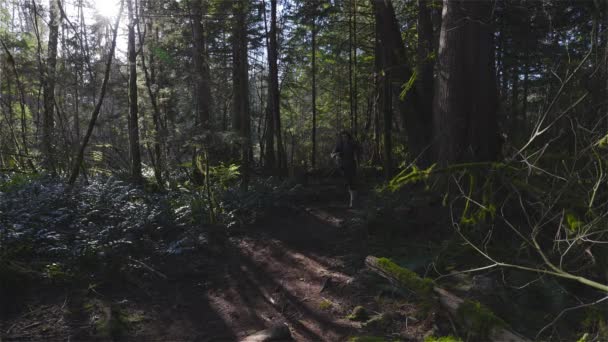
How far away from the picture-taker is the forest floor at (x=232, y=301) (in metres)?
4.26

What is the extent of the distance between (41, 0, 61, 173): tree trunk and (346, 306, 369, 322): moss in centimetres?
1294

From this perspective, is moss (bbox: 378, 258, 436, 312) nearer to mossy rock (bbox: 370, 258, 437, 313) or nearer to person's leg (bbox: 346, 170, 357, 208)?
mossy rock (bbox: 370, 258, 437, 313)

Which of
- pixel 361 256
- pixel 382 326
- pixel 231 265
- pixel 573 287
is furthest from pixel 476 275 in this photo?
pixel 231 265

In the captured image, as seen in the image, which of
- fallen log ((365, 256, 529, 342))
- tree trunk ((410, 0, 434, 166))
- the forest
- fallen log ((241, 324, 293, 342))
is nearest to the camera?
fallen log ((365, 256, 529, 342))

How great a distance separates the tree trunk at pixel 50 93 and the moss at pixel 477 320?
46.9ft

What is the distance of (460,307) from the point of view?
3.33m

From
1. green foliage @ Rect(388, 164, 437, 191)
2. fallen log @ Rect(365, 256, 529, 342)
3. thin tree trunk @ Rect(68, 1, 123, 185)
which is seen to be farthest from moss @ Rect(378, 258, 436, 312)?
thin tree trunk @ Rect(68, 1, 123, 185)

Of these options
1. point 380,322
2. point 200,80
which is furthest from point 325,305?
point 200,80

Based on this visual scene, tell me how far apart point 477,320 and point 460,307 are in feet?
0.73

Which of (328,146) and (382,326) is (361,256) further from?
(328,146)

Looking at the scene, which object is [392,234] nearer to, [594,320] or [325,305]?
[325,305]

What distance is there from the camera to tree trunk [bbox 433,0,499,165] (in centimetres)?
627

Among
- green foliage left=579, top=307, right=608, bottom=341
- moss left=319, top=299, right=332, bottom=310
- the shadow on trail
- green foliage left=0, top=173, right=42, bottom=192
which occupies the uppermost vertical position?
green foliage left=0, top=173, right=42, bottom=192

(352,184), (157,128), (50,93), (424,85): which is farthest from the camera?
(50,93)
